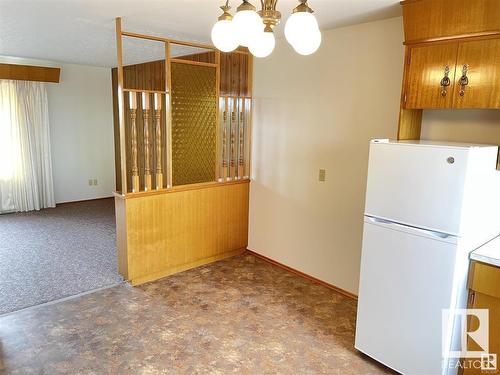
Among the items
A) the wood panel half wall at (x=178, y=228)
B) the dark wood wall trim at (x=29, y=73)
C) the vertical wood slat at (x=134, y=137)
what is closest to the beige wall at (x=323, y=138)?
the wood panel half wall at (x=178, y=228)

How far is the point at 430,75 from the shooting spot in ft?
7.82

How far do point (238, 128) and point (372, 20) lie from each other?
6.01 ft

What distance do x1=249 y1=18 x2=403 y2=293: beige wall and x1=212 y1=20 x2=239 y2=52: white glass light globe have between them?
1809mm

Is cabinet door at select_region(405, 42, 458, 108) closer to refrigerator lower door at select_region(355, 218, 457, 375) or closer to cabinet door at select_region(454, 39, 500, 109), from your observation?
cabinet door at select_region(454, 39, 500, 109)

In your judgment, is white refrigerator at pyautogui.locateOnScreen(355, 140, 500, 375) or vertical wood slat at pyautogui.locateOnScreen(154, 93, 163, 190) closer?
white refrigerator at pyautogui.locateOnScreen(355, 140, 500, 375)

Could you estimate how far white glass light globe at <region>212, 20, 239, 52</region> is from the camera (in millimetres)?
1546

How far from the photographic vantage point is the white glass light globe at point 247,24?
1.42 metres

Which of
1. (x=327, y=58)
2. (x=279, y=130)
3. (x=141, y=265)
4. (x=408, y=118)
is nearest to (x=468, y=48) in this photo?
(x=408, y=118)

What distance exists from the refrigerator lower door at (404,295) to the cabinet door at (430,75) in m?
0.86

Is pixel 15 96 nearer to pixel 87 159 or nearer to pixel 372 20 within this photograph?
pixel 87 159

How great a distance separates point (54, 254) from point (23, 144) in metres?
2.51

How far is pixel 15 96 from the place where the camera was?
5617 millimetres

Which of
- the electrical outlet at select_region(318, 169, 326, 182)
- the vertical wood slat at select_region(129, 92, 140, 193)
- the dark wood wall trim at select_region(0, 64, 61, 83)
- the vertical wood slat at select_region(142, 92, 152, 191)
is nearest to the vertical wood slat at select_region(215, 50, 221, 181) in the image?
the vertical wood slat at select_region(142, 92, 152, 191)

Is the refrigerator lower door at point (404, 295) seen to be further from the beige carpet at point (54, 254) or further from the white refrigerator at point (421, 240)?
the beige carpet at point (54, 254)
